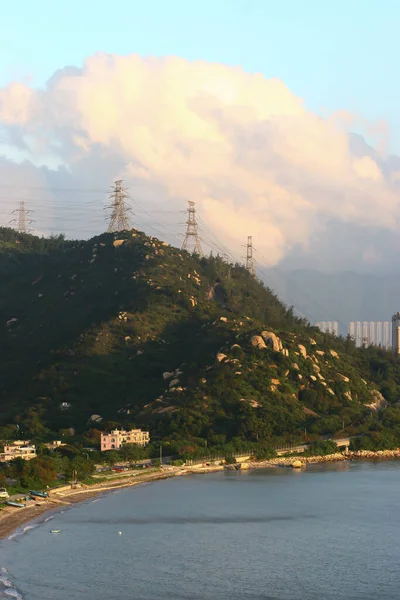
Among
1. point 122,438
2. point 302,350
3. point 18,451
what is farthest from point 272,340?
point 18,451

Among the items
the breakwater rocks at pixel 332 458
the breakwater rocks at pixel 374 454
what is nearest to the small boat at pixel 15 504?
the breakwater rocks at pixel 332 458

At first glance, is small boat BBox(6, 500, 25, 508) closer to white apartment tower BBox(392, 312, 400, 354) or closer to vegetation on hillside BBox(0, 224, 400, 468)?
vegetation on hillside BBox(0, 224, 400, 468)

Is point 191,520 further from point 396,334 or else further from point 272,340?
point 396,334

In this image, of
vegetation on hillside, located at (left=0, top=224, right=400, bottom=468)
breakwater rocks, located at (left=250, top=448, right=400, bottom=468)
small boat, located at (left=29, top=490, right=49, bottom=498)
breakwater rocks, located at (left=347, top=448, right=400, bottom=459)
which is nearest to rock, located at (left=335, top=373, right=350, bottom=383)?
vegetation on hillside, located at (left=0, top=224, right=400, bottom=468)

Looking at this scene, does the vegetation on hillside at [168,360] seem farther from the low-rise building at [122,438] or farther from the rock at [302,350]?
the low-rise building at [122,438]

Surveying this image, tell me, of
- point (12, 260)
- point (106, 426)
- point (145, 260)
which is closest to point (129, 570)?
point (106, 426)

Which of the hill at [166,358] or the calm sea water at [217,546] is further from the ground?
the hill at [166,358]

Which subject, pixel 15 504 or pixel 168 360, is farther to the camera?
pixel 168 360
